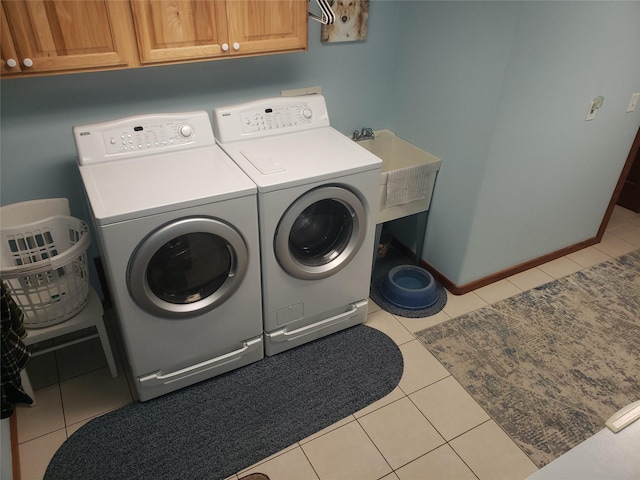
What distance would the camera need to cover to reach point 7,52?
1611 mm

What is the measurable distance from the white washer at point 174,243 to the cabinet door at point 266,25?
39 centimetres

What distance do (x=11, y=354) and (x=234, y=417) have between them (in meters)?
0.91

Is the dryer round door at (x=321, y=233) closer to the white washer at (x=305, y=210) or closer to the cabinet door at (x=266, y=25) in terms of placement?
the white washer at (x=305, y=210)

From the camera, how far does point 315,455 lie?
1.89 meters

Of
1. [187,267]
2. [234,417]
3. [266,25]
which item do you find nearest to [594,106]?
[266,25]

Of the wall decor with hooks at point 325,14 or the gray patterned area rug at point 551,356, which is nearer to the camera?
the gray patterned area rug at point 551,356

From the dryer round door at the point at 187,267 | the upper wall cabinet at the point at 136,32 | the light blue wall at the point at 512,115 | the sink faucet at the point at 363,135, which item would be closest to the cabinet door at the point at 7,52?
the upper wall cabinet at the point at 136,32

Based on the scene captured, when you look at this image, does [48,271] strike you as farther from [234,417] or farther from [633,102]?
[633,102]

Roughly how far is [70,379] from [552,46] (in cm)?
272

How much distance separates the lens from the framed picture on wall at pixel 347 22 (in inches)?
97.1

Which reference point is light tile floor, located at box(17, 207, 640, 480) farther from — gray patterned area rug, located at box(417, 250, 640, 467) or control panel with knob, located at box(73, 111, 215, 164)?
control panel with knob, located at box(73, 111, 215, 164)

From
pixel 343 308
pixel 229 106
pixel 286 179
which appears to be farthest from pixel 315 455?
pixel 229 106

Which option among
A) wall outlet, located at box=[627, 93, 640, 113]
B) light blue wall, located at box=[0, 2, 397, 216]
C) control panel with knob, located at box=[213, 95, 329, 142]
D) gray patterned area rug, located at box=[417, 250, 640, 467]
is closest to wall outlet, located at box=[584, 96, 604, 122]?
wall outlet, located at box=[627, 93, 640, 113]

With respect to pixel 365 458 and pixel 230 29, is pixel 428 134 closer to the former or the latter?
pixel 230 29
